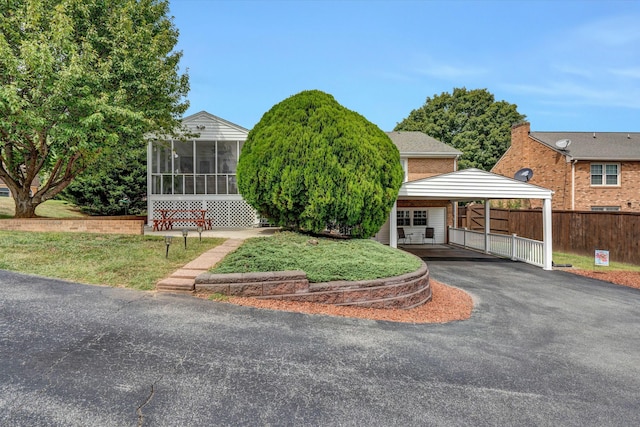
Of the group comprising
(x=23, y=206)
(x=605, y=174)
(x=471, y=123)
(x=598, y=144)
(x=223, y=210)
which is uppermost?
(x=471, y=123)

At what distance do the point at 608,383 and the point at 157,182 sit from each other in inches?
637

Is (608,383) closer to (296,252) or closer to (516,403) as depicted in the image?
(516,403)

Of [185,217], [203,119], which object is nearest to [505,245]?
[185,217]

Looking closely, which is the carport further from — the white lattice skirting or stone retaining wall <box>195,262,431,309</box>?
the white lattice skirting

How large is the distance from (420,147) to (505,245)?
6890 millimetres

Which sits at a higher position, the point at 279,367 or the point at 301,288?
the point at 301,288

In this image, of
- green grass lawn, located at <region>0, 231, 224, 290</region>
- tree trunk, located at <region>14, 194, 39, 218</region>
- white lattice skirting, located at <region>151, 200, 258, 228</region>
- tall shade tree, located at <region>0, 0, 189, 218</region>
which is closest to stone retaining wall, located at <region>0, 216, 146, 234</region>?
green grass lawn, located at <region>0, 231, 224, 290</region>

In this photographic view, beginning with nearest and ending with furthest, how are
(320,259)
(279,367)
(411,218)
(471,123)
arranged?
Result: (279,367), (320,259), (411,218), (471,123)

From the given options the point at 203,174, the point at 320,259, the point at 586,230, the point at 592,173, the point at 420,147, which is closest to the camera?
the point at 320,259

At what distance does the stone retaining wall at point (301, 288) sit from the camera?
16.9ft

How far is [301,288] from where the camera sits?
526 cm

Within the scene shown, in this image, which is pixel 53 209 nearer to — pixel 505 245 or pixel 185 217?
pixel 185 217

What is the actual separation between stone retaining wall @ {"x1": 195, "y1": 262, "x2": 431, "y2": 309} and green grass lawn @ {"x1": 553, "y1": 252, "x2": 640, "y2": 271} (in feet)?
31.7

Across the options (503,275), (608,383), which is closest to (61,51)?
(608,383)
